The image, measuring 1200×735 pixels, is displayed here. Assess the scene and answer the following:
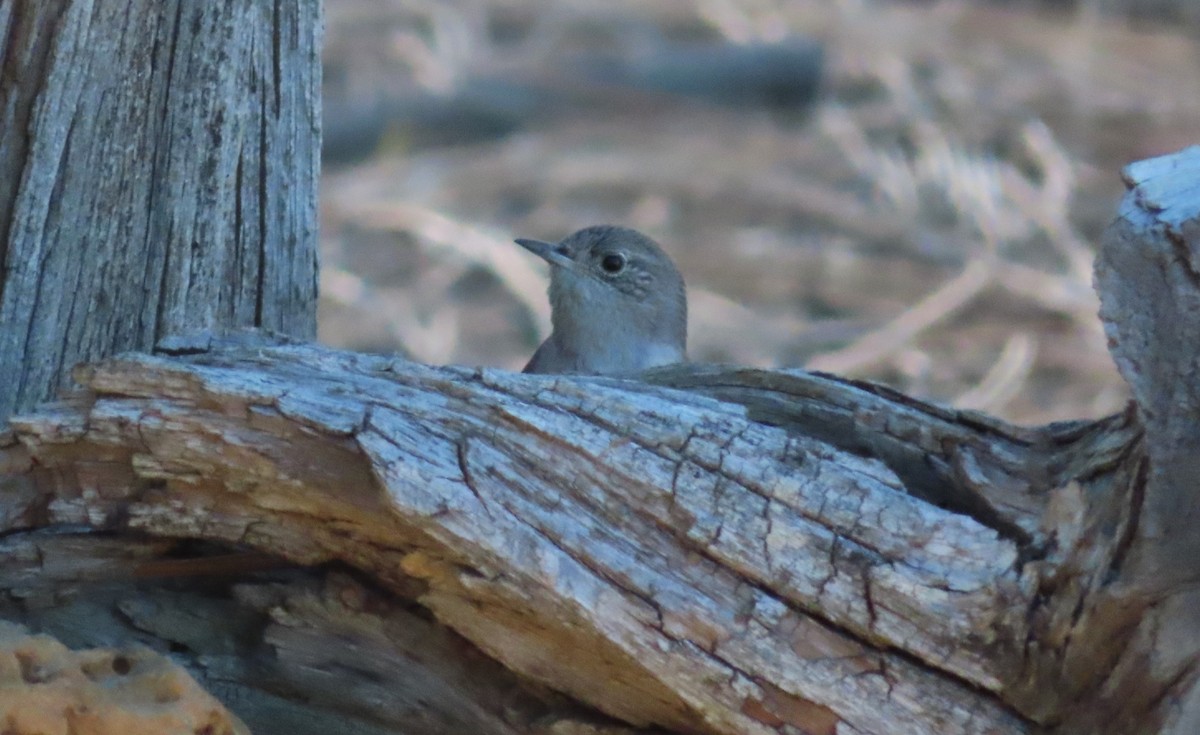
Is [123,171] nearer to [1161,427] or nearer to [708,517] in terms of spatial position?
[708,517]

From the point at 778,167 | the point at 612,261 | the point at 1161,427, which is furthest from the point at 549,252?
the point at 778,167

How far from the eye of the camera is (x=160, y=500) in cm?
455

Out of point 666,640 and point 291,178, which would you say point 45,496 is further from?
point 666,640

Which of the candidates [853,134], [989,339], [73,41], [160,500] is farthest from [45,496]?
[853,134]

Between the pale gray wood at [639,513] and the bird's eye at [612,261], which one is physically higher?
the bird's eye at [612,261]

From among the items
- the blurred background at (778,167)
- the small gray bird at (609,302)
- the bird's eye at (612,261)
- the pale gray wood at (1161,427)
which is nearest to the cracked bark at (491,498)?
the pale gray wood at (1161,427)

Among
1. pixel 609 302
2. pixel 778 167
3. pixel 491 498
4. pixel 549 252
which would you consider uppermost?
pixel 778 167

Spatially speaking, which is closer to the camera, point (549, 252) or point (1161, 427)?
point (1161, 427)

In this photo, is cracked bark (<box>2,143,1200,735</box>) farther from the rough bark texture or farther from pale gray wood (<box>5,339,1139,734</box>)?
the rough bark texture

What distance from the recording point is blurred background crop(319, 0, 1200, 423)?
11562 mm

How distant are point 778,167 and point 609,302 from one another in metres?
6.38

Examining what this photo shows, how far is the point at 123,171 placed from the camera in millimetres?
4848

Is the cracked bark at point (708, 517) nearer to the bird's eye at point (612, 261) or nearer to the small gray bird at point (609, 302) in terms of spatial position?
the small gray bird at point (609, 302)

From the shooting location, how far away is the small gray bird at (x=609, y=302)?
753cm
